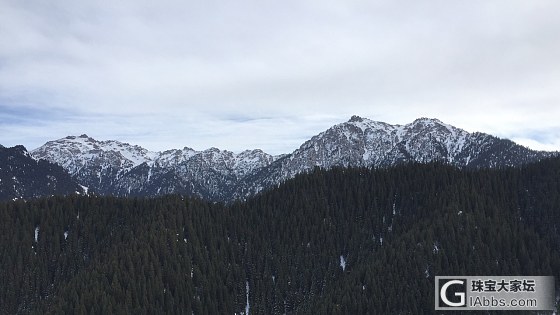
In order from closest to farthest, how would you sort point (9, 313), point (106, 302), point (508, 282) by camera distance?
point (508, 282) < point (106, 302) < point (9, 313)

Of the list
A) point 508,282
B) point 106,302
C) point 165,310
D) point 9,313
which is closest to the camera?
point 508,282

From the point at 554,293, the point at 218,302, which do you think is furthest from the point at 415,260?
the point at 218,302

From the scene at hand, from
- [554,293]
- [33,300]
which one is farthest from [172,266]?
[554,293]

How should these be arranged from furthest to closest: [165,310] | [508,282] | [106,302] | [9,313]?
[9,313], [165,310], [106,302], [508,282]

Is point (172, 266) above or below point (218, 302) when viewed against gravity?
above

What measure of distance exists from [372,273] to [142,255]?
341 feet

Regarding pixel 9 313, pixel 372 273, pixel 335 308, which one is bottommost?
pixel 9 313

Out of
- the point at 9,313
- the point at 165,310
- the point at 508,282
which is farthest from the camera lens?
the point at 9,313

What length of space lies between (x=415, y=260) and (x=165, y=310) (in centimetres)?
10874

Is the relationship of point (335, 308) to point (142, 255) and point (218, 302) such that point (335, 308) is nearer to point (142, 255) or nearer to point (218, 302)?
point (218, 302)

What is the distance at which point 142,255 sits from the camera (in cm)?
19650

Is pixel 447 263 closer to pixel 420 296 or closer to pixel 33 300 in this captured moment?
pixel 420 296

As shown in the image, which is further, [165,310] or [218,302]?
[218,302]

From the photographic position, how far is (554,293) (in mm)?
174875
